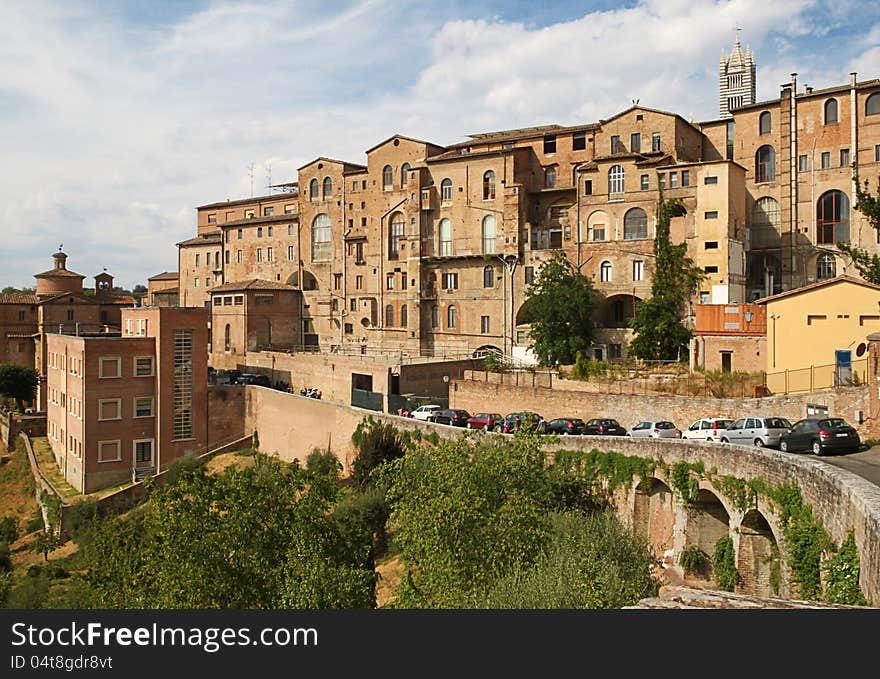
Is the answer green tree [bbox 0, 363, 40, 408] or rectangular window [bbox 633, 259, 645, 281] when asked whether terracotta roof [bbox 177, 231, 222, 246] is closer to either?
green tree [bbox 0, 363, 40, 408]

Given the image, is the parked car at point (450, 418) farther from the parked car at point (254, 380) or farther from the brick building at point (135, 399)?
the parked car at point (254, 380)

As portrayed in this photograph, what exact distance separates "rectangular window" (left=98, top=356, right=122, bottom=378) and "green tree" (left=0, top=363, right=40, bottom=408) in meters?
22.7

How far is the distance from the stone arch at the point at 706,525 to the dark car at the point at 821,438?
3.53m

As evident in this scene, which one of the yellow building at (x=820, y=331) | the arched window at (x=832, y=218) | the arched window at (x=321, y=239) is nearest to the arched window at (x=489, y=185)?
the arched window at (x=321, y=239)

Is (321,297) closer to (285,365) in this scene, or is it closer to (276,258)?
(276,258)

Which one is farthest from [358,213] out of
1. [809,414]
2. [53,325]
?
[809,414]

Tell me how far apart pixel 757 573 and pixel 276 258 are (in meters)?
55.7

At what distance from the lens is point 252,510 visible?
1833cm

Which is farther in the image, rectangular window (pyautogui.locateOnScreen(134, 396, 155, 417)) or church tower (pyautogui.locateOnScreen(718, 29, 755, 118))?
church tower (pyautogui.locateOnScreen(718, 29, 755, 118))

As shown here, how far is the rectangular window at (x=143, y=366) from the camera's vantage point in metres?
44.2

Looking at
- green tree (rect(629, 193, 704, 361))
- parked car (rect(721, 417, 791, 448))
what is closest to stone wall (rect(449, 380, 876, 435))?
parked car (rect(721, 417, 791, 448))

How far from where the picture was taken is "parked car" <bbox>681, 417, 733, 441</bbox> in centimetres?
2625

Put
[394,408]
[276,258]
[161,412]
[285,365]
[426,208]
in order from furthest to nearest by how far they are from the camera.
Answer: [276,258] < [426,208] < [285,365] < [161,412] < [394,408]

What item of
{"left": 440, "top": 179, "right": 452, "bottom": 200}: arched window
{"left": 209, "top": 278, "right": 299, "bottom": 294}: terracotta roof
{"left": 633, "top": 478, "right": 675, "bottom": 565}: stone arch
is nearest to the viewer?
{"left": 633, "top": 478, "right": 675, "bottom": 565}: stone arch
